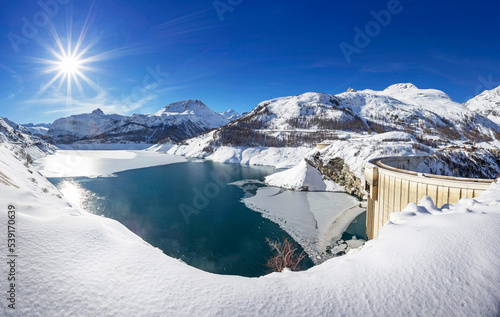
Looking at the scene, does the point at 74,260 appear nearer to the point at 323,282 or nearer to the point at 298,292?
the point at 298,292

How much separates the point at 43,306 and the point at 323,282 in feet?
16.3

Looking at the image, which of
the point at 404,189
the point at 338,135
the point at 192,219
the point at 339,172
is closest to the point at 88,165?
the point at 192,219

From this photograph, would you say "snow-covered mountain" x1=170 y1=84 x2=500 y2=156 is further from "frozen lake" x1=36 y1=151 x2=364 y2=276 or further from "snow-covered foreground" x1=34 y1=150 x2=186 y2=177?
"frozen lake" x1=36 y1=151 x2=364 y2=276

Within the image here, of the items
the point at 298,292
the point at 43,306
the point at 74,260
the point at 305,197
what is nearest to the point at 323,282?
the point at 298,292

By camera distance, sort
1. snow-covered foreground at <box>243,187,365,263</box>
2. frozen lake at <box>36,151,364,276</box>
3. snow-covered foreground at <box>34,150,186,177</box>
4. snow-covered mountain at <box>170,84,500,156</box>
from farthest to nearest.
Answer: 1. snow-covered mountain at <box>170,84,500,156</box>
2. snow-covered foreground at <box>34,150,186,177</box>
3. snow-covered foreground at <box>243,187,365,263</box>
4. frozen lake at <box>36,151,364,276</box>

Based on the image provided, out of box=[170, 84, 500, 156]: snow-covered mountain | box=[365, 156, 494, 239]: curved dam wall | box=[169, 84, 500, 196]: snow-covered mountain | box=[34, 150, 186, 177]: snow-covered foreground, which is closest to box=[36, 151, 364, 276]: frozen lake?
box=[365, 156, 494, 239]: curved dam wall

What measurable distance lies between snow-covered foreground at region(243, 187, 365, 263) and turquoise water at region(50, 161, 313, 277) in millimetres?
1420

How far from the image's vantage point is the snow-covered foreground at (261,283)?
352cm

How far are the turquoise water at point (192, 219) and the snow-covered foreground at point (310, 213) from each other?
4.66ft

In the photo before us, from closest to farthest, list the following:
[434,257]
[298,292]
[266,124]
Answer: [298,292] < [434,257] < [266,124]

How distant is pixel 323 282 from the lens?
4.37 m

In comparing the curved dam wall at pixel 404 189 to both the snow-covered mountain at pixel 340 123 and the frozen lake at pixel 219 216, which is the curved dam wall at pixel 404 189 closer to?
the frozen lake at pixel 219 216

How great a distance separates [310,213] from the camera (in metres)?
24.5

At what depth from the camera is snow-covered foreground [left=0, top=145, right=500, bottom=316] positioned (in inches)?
139
